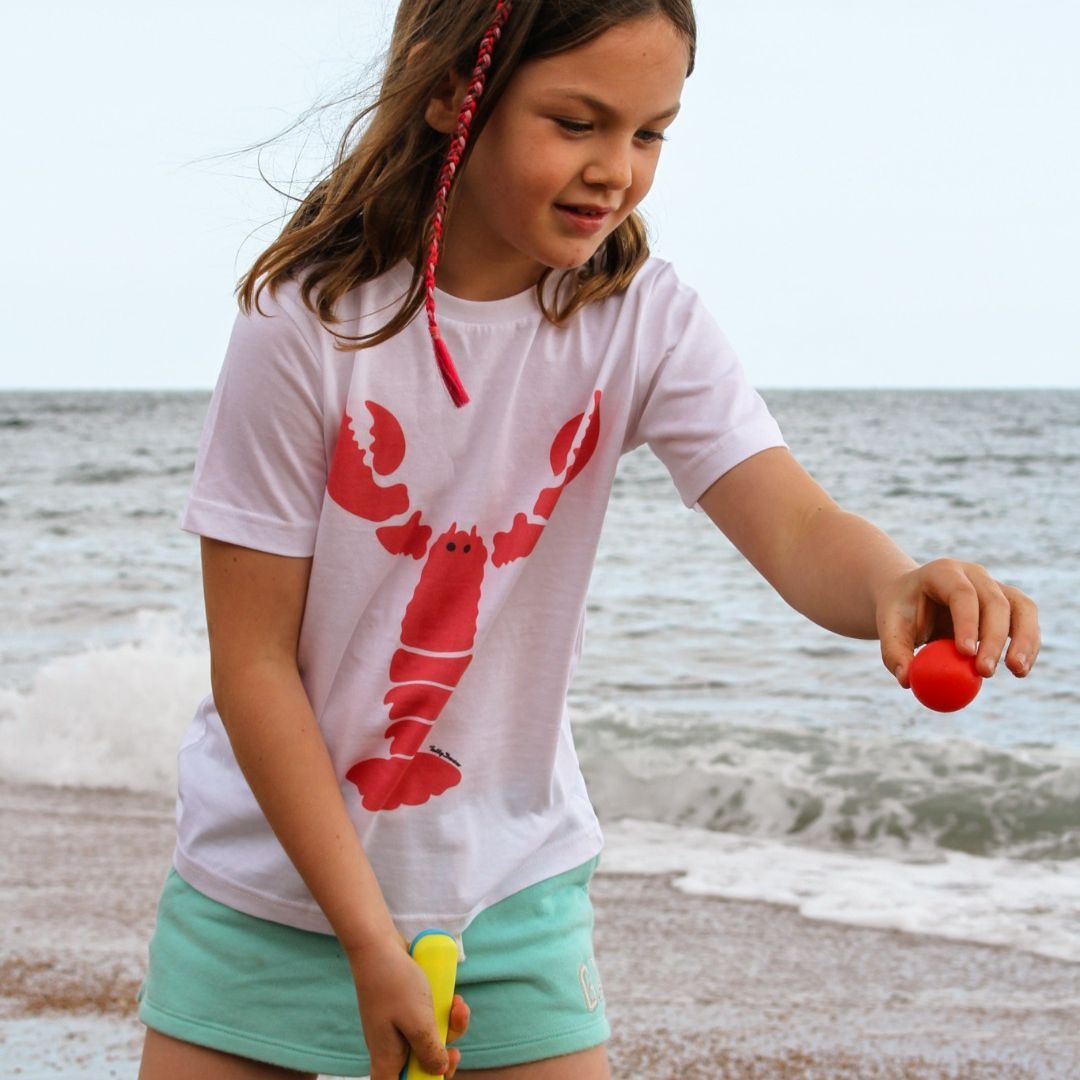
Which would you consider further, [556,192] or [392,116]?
[392,116]

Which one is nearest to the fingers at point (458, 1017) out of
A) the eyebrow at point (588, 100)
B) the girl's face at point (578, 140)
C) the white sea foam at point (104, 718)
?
the girl's face at point (578, 140)

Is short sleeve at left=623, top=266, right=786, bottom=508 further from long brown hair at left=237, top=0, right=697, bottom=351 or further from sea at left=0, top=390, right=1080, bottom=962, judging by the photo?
sea at left=0, top=390, right=1080, bottom=962

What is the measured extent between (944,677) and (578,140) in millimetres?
729

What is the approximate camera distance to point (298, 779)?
1651mm

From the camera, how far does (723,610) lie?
32.0ft

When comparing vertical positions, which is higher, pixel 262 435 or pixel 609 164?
pixel 609 164

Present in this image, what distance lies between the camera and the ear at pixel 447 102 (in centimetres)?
170

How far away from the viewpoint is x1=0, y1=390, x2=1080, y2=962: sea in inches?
191

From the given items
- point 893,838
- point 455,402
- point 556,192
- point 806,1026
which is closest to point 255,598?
point 455,402

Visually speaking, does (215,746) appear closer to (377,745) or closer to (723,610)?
(377,745)

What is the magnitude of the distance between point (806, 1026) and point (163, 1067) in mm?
2137

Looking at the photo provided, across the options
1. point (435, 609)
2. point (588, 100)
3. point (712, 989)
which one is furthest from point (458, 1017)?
point (712, 989)

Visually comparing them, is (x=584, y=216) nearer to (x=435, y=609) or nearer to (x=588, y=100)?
(x=588, y=100)

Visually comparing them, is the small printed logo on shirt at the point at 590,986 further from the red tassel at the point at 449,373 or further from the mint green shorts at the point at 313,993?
the red tassel at the point at 449,373
